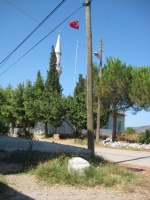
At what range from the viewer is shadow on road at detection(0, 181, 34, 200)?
6.94 m

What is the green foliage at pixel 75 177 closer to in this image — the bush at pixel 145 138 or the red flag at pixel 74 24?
the red flag at pixel 74 24

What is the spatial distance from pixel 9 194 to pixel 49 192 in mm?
991

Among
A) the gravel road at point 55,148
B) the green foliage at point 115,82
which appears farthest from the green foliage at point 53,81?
the gravel road at point 55,148

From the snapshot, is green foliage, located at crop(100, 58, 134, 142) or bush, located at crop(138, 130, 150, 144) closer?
green foliage, located at crop(100, 58, 134, 142)

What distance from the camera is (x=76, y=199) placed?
719 cm

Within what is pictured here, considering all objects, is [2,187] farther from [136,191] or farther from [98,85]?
[98,85]

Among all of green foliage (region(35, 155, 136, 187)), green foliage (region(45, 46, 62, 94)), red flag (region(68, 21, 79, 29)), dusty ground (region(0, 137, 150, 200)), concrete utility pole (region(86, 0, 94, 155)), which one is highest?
green foliage (region(45, 46, 62, 94))

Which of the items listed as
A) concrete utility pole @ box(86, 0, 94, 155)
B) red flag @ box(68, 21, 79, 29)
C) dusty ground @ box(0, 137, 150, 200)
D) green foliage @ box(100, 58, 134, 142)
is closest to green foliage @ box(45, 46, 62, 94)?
green foliage @ box(100, 58, 134, 142)

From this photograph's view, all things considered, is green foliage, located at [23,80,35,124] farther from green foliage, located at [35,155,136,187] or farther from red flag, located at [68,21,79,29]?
green foliage, located at [35,155,136,187]

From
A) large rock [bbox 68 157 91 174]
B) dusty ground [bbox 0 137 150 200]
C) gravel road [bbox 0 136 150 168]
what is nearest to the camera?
dusty ground [bbox 0 137 150 200]

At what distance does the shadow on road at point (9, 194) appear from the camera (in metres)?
6.94

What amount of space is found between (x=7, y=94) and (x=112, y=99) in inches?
780

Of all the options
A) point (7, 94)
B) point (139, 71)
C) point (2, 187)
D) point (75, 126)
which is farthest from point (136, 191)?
point (7, 94)

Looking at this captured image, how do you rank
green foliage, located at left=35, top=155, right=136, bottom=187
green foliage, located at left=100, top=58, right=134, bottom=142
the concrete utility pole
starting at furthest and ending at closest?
green foliage, located at left=100, top=58, right=134, bottom=142, the concrete utility pole, green foliage, located at left=35, top=155, right=136, bottom=187
